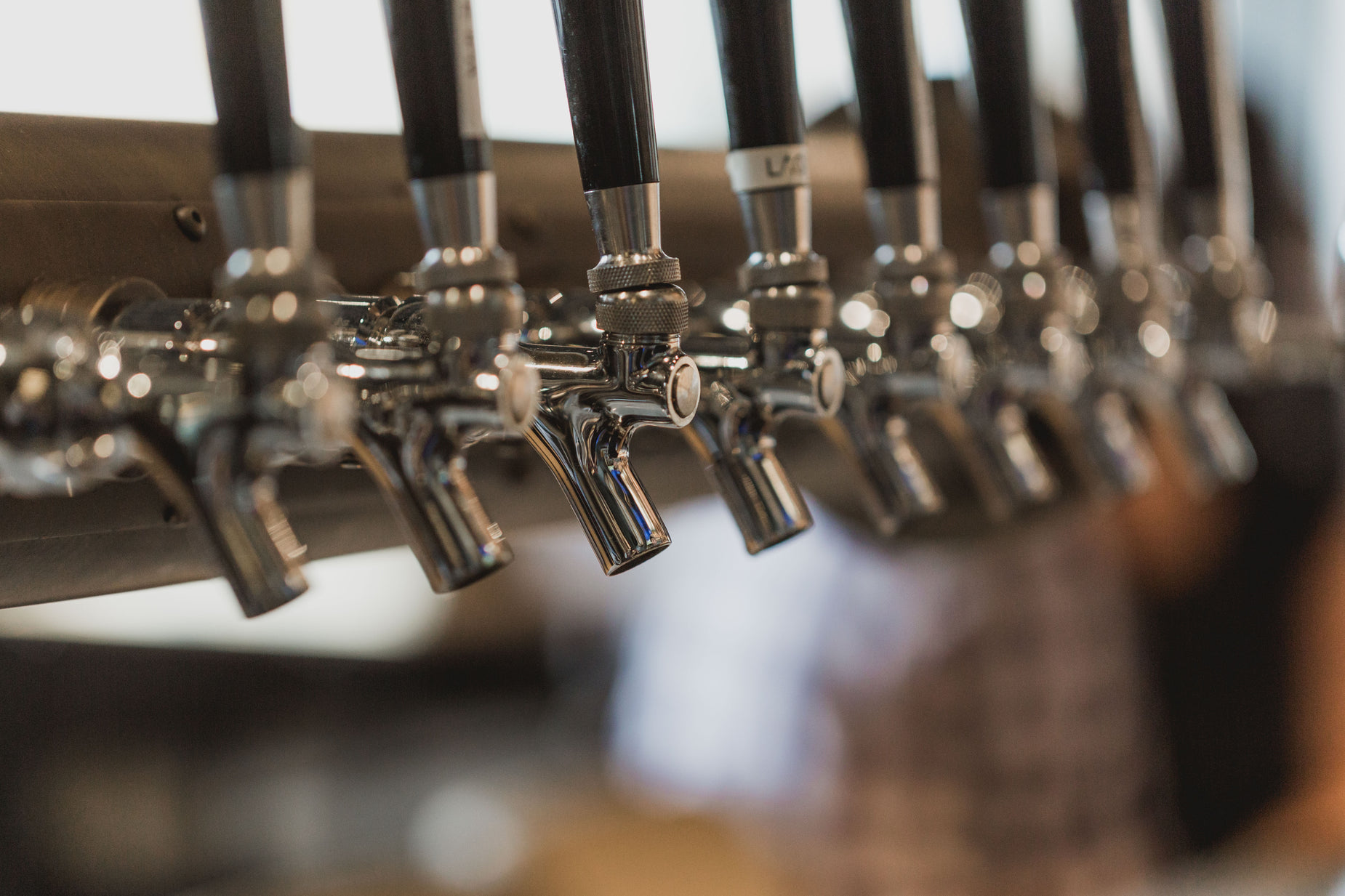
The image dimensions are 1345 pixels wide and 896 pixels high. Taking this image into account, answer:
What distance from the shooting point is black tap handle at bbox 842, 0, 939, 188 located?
1.76 ft

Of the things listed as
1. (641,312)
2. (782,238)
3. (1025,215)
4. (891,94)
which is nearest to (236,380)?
(641,312)

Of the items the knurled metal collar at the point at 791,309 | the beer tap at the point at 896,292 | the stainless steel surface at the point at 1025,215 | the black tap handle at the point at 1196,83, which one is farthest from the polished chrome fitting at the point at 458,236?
the black tap handle at the point at 1196,83

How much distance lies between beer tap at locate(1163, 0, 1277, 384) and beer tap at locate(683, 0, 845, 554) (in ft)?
1.27

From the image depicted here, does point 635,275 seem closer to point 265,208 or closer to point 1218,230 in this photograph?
point 265,208

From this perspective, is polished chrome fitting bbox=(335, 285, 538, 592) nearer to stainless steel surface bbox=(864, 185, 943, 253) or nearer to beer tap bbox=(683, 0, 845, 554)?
beer tap bbox=(683, 0, 845, 554)

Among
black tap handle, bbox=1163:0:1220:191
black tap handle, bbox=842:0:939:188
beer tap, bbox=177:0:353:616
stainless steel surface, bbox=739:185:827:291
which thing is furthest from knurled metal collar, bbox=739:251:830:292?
black tap handle, bbox=1163:0:1220:191

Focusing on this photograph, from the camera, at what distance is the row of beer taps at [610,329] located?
1.06 ft

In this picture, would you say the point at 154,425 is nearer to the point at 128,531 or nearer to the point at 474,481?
the point at 128,531

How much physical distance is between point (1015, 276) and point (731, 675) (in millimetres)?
707

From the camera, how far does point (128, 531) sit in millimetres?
464

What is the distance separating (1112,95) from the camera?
69cm

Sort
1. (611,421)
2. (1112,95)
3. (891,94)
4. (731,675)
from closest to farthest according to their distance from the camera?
(611,421) → (891,94) → (1112,95) → (731,675)

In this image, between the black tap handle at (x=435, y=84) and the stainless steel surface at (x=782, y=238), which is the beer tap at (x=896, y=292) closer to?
the stainless steel surface at (x=782, y=238)

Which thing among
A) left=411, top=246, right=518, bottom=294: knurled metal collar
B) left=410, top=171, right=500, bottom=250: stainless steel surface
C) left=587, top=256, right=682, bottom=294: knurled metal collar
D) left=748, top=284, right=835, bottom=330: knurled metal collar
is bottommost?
left=748, top=284, right=835, bottom=330: knurled metal collar
